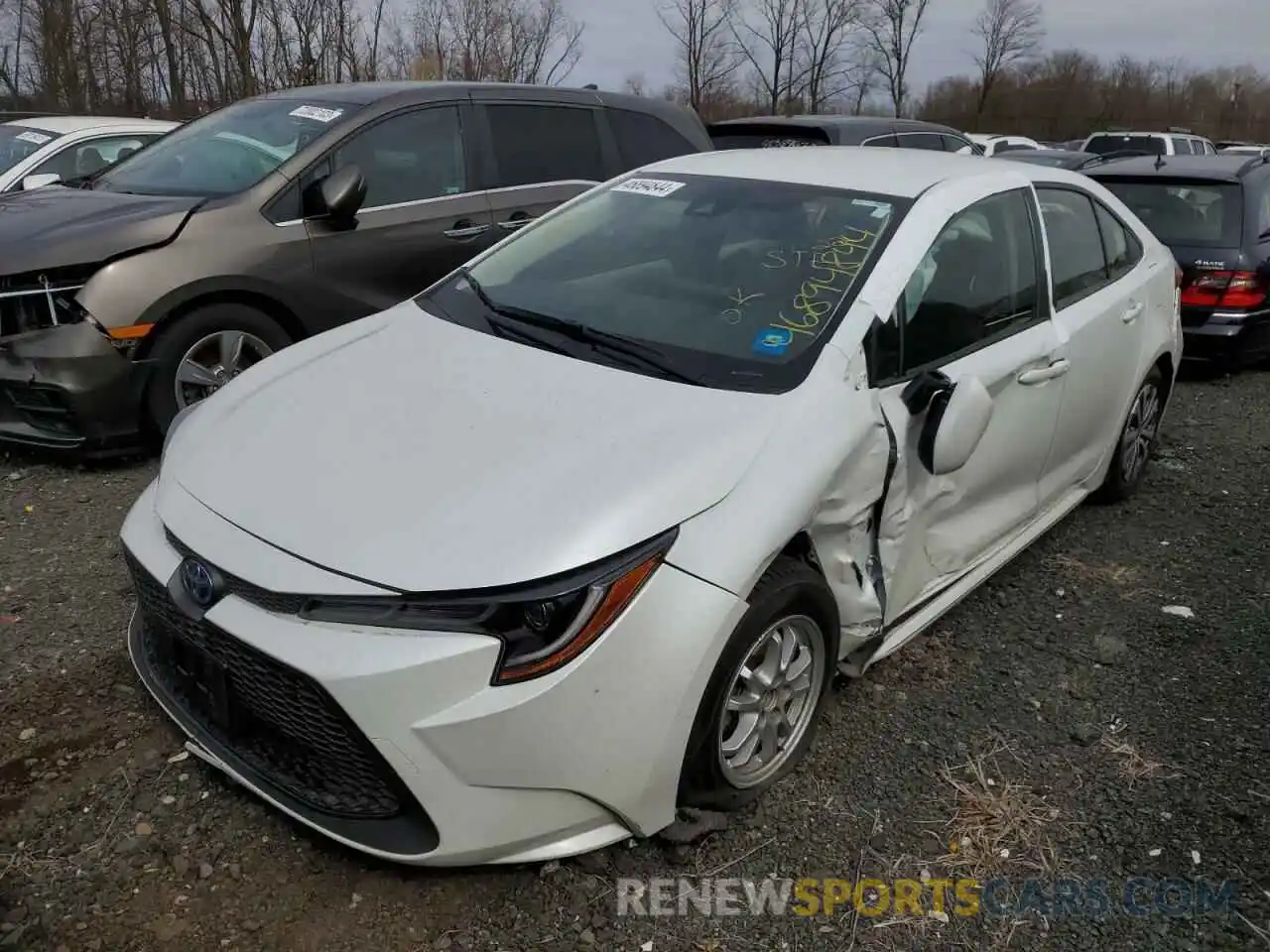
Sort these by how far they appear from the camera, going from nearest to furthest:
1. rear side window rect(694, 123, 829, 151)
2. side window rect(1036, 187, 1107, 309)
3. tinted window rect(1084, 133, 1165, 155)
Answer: side window rect(1036, 187, 1107, 309)
rear side window rect(694, 123, 829, 151)
tinted window rect(1084, 133, 1165, 155)

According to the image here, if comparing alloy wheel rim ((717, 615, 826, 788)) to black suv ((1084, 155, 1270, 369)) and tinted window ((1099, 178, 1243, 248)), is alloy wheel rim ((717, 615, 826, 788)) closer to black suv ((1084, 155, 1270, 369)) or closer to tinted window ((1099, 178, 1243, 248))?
black suv ((1084, 155, 1270, 369))

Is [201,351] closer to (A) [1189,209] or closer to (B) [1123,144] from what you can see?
(A) [1189,209]

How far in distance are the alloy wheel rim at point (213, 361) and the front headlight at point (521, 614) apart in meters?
2.80

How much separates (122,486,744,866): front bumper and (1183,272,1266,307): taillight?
235 inches

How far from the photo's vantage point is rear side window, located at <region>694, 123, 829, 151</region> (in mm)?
7812

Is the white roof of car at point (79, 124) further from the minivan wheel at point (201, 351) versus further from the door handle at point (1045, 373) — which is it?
the door handle at point (1045, 373)

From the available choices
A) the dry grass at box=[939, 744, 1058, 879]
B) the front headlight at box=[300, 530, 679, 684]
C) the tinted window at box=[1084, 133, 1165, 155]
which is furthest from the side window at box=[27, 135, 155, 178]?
the tinted window at box=[1084, 133, 1165, 155]

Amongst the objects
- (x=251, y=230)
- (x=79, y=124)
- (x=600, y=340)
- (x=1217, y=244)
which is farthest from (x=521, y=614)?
(x=79, y=124)

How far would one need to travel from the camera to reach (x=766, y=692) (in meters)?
2.56

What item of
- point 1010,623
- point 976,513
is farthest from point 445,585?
point 1010,623

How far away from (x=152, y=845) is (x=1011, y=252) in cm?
316

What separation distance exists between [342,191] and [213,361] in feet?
3.22

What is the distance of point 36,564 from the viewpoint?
375 centimetres

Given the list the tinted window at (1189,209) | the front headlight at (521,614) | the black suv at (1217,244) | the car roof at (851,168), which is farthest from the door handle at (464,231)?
the black suv at (1217,244)
